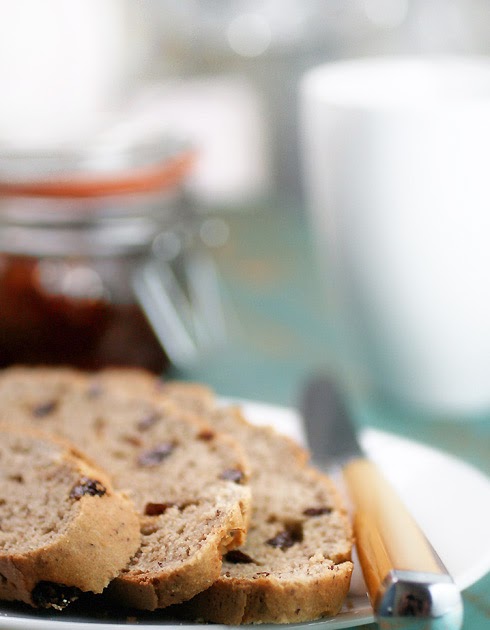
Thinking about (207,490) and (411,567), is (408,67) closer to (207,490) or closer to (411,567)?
(207,490)

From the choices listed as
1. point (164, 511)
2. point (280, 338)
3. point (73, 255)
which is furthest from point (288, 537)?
point (280, 338)

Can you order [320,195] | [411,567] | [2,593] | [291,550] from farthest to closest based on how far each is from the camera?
[320,195] < [291,550] < [2,593] < [411,567]

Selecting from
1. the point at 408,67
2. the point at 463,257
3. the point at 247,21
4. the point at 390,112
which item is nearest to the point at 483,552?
the point at 463,257

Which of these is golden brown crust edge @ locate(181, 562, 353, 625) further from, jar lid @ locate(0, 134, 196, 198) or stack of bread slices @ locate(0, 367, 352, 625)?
jar lid @ locate(0, 134, 196, 198)

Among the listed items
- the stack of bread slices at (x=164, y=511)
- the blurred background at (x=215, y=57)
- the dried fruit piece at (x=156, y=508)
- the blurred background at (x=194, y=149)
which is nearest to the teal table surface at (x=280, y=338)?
the blurred background at (x=194, y=149)

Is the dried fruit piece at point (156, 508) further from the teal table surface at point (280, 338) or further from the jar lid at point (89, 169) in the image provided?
the jar lid at point (89, 169)

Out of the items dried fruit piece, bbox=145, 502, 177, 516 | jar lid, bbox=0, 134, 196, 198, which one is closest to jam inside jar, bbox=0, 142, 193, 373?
jar lid, bbox=0, 134, 196, 198
